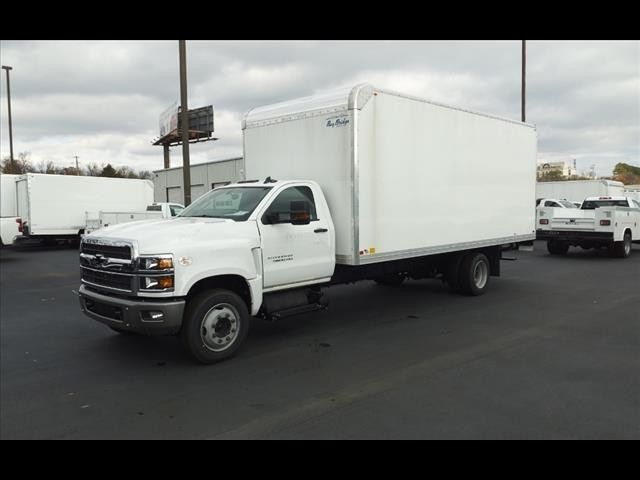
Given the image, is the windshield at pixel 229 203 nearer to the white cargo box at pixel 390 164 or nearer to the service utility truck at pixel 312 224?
the service utility truck at pixel 312 224

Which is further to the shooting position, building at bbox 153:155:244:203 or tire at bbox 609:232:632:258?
building at bbox 153:155:244:203

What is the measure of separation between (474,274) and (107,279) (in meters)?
6.79

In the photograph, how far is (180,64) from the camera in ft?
48.5

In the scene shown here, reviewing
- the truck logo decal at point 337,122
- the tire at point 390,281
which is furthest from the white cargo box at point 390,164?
the tire at point 390,281

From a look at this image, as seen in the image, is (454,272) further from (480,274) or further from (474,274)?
(480,274)

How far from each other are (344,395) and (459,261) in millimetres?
5838

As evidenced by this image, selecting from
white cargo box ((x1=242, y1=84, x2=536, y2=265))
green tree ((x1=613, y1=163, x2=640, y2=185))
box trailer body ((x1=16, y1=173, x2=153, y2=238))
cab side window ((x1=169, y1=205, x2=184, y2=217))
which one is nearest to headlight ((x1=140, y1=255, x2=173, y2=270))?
white cargo box ((x1=242, y1=84, x2=536, y2=265))

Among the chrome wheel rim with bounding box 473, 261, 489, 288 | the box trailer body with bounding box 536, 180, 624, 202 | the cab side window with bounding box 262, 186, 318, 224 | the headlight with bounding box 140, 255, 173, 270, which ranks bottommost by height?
the chrome wheel rim with bounding box 473, 261, 489, 288

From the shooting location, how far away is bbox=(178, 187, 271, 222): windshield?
266 inches

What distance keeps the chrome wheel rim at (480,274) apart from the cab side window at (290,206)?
14.7 feet

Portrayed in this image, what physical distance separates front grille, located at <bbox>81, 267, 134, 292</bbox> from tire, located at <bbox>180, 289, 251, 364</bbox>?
0.71 meters

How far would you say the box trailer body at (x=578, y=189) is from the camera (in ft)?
117

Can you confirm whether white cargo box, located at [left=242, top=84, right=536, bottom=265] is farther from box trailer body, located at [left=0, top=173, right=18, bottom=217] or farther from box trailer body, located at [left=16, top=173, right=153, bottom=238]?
box trailer body, located at [left=0, top=173, right=18, bottom=217]
